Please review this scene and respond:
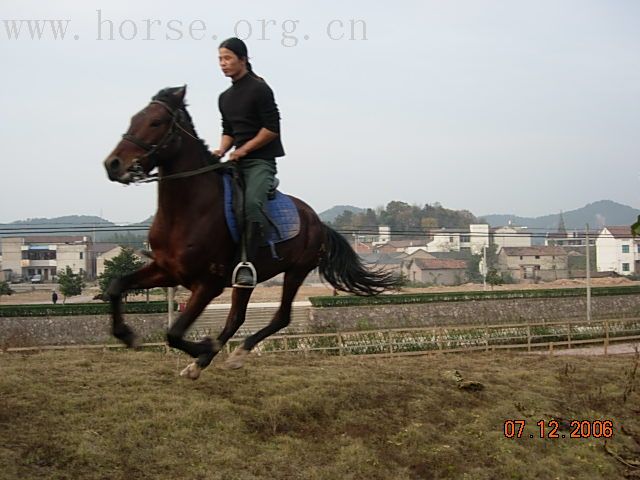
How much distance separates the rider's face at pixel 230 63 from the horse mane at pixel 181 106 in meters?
0.57

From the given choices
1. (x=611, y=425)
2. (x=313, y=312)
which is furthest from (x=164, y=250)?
(x=313, y=312)

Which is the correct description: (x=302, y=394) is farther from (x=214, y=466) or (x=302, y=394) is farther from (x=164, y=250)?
(x=164, y=250)

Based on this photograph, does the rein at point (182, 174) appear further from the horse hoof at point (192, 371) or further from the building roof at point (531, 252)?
the building roof at point (531, 252)

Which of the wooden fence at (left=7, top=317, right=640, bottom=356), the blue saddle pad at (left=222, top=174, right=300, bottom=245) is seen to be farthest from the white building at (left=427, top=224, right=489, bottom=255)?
the blue saddle pad at (left=222, top=174, right=300, bottom=245)

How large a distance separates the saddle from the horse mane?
206 millimetres

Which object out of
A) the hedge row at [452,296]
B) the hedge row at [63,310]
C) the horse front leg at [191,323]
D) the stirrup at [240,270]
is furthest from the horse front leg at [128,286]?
the hedge row at [452,296]

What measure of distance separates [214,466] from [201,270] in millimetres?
2184

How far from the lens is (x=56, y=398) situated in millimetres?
7926

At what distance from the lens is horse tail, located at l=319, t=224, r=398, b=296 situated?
316 inches

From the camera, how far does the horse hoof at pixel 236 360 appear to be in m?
6.89

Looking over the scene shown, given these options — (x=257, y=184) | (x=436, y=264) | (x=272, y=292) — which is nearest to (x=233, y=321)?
(x=257, y=184)

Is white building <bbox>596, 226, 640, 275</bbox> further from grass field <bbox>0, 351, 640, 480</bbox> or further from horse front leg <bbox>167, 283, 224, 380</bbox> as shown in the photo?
horse front leg <bbox>167, 283, 224, 380</bbox>
